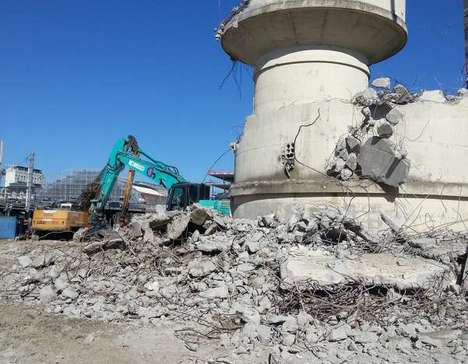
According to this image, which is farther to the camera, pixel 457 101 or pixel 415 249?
pixel 457 101

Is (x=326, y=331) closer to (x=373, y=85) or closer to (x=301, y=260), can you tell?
(x=301, y=260)

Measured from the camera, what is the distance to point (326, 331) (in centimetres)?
541

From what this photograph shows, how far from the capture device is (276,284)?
6363 millimetres

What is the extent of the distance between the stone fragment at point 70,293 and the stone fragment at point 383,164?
5.07 m

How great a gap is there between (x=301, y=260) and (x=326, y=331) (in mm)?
1358

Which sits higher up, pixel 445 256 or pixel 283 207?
pixel 283 207

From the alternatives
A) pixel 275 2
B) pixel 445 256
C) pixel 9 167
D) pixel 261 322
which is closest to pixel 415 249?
pixel 445 256

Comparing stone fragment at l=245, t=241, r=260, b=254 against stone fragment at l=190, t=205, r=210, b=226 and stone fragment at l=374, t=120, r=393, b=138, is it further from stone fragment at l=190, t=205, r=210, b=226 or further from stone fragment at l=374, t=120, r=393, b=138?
stone fragment at l=374, t=120, r=393, b=138

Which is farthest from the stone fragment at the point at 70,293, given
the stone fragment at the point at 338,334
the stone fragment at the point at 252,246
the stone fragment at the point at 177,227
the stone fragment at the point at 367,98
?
the stone fragment at the point at 367,98

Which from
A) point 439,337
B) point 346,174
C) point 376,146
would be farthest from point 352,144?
point 439,337

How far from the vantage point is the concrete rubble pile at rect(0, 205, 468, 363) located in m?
5.28

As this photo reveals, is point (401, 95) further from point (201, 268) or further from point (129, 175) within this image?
point (129, 175)

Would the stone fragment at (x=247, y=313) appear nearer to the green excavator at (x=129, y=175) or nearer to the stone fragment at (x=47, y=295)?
the stone fragment at (x=47, y=295)

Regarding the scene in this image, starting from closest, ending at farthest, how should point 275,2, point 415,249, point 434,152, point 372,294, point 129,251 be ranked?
1. point 372,294
2. point 415,249
3. point 129,251
4. point 434,152
5. point 275,2
